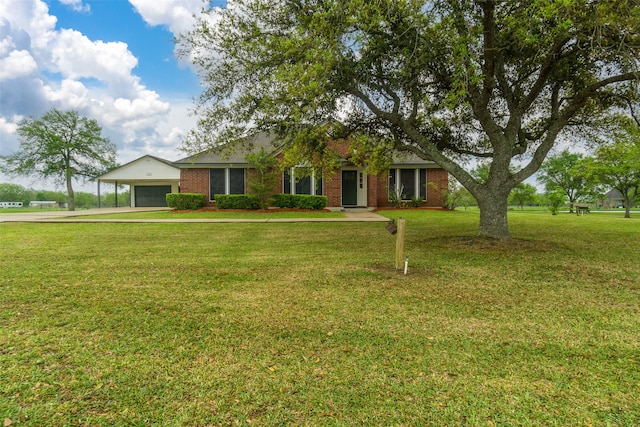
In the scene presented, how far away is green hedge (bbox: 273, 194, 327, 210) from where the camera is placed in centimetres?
1909

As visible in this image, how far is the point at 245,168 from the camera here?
21.2 metres

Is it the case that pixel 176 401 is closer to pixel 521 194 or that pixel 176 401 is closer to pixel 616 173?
pixel 616 173

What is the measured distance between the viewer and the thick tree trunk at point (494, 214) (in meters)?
8.31

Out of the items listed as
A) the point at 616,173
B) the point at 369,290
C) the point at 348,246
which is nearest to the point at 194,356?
the point at 369,290

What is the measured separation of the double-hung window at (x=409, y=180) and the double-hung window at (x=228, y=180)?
31.1 ft

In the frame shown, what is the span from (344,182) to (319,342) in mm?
18485

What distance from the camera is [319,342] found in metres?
3.14

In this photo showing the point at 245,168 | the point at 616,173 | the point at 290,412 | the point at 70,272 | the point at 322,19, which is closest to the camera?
the point at 290,412

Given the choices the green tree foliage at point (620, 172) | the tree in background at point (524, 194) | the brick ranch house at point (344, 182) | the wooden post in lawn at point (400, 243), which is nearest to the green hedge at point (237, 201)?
the brick ranch house at point (344, 182)

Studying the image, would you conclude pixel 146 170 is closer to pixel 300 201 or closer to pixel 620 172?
pixel 300 201

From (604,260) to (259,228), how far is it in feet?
30.1

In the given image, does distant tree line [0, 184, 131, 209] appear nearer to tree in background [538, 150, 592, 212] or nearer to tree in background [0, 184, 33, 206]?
tree in background [0, 184, 33, 206]

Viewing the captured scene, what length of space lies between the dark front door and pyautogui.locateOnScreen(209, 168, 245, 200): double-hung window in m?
6.36

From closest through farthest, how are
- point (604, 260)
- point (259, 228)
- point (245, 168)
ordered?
point (604, 260) < point (259, 228) < point (245, 168)
